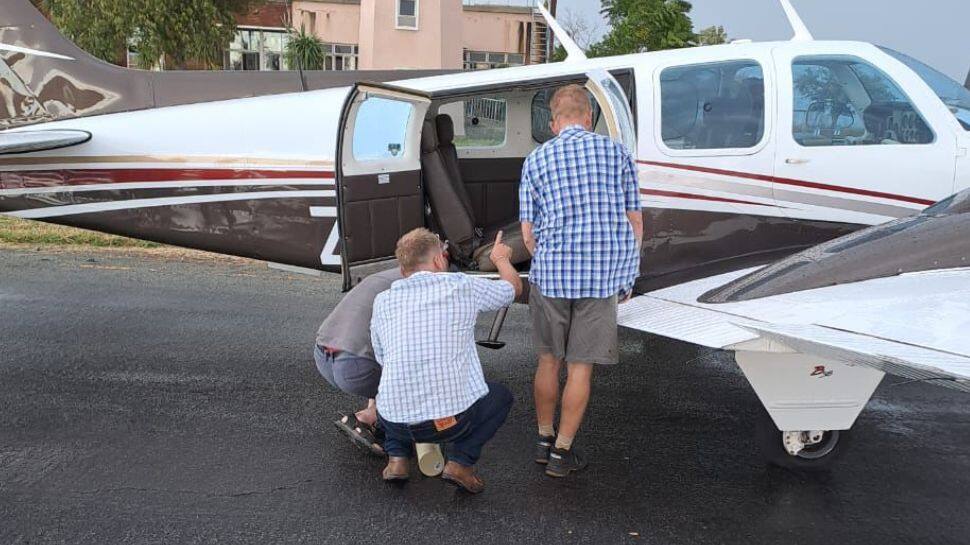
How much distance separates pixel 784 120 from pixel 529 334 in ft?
8.77

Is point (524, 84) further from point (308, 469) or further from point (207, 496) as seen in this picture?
point (207, 496)

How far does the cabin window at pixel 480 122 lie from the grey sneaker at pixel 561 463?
3.52m

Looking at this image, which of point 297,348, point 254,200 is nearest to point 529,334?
point 297,348

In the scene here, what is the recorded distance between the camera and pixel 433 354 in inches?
152

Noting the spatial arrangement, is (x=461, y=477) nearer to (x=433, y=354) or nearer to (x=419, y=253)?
→ (x=433, y=354)

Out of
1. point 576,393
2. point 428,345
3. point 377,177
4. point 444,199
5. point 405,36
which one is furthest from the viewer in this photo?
point 405,36

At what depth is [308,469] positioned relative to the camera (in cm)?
448

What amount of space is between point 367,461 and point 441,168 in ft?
8.06

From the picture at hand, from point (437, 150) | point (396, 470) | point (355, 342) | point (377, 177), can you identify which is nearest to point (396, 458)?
point (396, 470)

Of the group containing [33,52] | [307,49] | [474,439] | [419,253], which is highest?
[307,49]

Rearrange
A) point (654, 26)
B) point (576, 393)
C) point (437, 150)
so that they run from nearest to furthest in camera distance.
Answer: point (576, 393)
point (437, 150)
point (654, 26)

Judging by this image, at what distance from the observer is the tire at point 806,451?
4.57 metres

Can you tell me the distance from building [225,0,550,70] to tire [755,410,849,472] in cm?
3337

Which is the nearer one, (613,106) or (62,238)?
(613,106)
